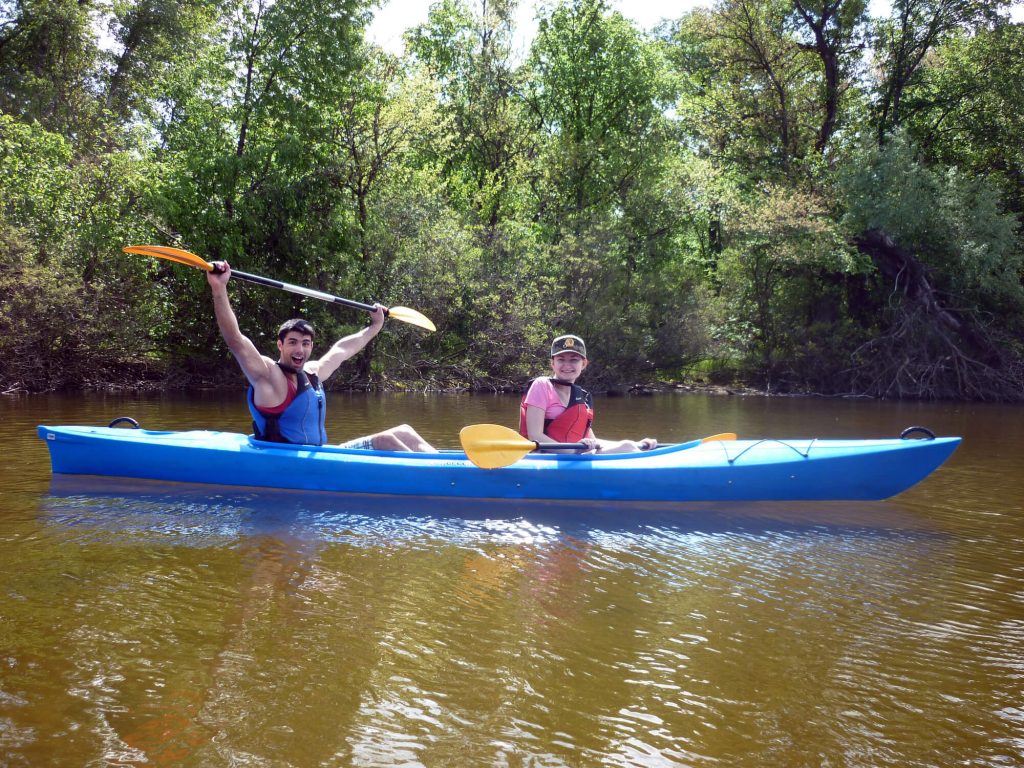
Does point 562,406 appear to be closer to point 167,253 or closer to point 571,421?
point 571,421

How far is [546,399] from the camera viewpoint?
17.1 feet

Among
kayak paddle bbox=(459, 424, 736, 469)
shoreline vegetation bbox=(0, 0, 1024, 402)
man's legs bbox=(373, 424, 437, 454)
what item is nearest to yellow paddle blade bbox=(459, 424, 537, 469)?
kayak paddle bbox=(459, 424, 736, 469)

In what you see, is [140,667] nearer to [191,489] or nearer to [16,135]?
[191,489]

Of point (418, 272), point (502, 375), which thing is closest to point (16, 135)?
point (418, 272)

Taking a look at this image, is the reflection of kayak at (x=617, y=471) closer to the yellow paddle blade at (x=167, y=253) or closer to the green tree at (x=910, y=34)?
the yellow paddle blade at (x=167, y=253)

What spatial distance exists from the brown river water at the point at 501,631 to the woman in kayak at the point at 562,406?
18.7 inches

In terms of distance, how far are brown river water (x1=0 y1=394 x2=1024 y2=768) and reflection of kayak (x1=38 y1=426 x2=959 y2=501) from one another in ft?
0.40

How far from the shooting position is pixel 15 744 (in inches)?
81.0

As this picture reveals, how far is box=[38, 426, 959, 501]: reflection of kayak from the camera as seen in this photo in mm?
4969

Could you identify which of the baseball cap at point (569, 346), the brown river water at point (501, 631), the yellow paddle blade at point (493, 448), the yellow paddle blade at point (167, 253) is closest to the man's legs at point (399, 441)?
the brown river water at point (501, 631)

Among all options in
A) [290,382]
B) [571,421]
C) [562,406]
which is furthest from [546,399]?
[290,382]

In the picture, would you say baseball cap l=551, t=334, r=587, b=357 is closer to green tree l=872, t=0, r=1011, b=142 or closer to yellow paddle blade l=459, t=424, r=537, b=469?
yellow paddle blade l=459, t=424, r=537, b=469

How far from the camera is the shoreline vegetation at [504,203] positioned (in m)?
14.1

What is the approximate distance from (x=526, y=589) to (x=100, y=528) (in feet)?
8.06
